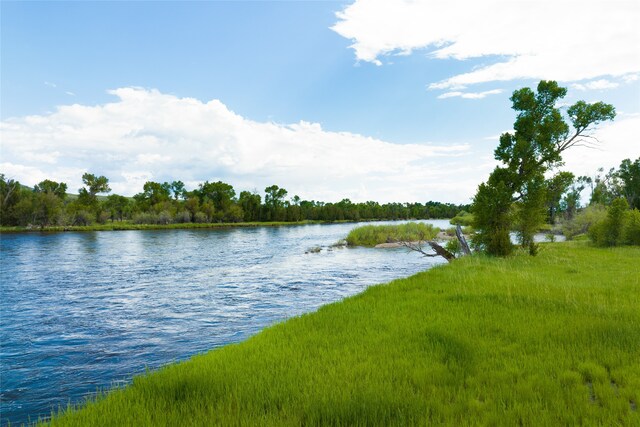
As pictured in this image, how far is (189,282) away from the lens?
90.1 ft

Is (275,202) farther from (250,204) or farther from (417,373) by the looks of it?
(417,373)

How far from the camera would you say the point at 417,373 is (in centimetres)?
755

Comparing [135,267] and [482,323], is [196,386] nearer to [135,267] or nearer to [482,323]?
[482,323]

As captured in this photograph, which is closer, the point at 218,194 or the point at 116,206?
the point at 116,206

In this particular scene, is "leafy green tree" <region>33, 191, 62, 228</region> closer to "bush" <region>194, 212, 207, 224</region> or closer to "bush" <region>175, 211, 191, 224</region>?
"bush" <region>175, 211, 191, 224</region>

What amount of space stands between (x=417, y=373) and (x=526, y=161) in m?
29.1

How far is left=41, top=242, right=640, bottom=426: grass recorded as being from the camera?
6.10 meters

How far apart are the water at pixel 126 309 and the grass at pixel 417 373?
148 inches

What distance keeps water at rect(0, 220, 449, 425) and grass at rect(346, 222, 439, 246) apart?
24.6 metres

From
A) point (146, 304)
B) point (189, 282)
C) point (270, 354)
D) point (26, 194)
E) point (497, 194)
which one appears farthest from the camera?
point (26, 194)

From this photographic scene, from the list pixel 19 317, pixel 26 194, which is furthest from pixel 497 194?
pixel 26 194

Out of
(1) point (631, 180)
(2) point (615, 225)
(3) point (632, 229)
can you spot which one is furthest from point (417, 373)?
(1) point (631, 180)

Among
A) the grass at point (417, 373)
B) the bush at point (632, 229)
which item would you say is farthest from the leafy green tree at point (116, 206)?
the grass at point (417, 373)

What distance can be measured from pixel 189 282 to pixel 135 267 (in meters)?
10.9
